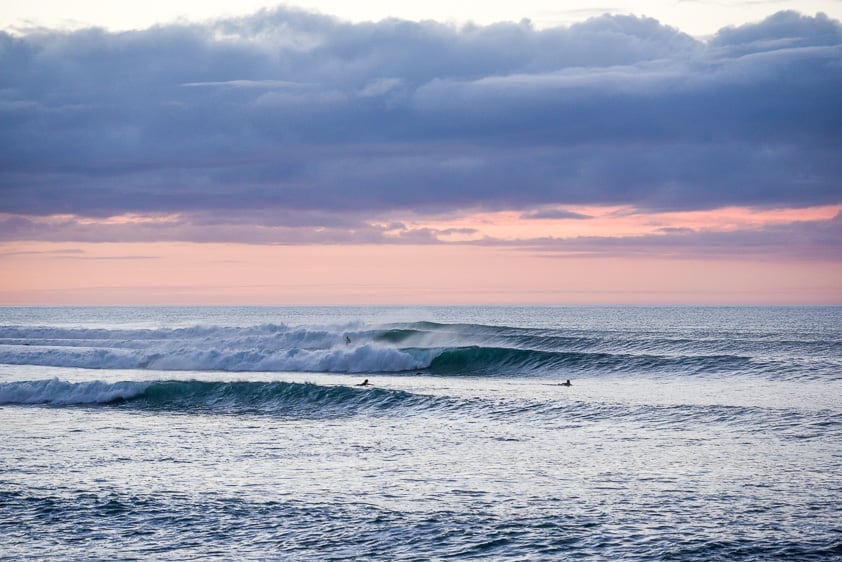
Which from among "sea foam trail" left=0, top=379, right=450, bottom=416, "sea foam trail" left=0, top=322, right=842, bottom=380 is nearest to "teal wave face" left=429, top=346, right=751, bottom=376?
"sea foam trail" left=0, top=322, right=842, bottom=380

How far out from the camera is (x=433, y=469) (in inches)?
626

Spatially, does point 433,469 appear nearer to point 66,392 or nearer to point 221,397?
point 221,397

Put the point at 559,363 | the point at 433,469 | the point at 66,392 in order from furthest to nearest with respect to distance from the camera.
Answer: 1. the point at 559,363
2. the point at 66,392
3. the point at 433,469

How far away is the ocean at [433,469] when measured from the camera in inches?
455

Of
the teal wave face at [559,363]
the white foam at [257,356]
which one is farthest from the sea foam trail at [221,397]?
the teal wave face at [559,363]

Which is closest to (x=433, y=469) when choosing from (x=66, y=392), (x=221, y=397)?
(x=221, y=397)

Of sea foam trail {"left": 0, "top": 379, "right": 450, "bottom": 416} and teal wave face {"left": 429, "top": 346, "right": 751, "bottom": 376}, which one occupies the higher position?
sea foam trail {"left": 0, "top": 379, "right": 450, "bottom": 416}

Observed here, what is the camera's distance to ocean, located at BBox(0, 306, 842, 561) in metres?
11.6

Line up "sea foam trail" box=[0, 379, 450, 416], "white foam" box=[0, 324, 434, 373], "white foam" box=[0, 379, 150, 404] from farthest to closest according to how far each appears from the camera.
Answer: "white foam" box=[0, 324, 434, 373] → "white foam" box=[0, 379, 150, 404] → "sea foam trail" box=[0, 379, 450, 416]

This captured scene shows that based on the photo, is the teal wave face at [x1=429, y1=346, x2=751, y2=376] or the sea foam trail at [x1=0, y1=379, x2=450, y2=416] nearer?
the sea foam trail at [x1=0, y1=379, x2=450, y2=416]

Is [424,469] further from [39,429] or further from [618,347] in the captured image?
[618,347]

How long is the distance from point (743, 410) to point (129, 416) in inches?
692

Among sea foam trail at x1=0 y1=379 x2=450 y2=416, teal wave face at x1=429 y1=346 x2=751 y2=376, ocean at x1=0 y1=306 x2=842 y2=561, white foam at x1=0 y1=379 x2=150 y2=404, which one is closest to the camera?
ocean at x1=0 y1=306 x2=842 y2=561

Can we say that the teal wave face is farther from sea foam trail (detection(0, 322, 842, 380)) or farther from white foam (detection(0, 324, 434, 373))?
white foam (detection(0, 324, 434, 373))
